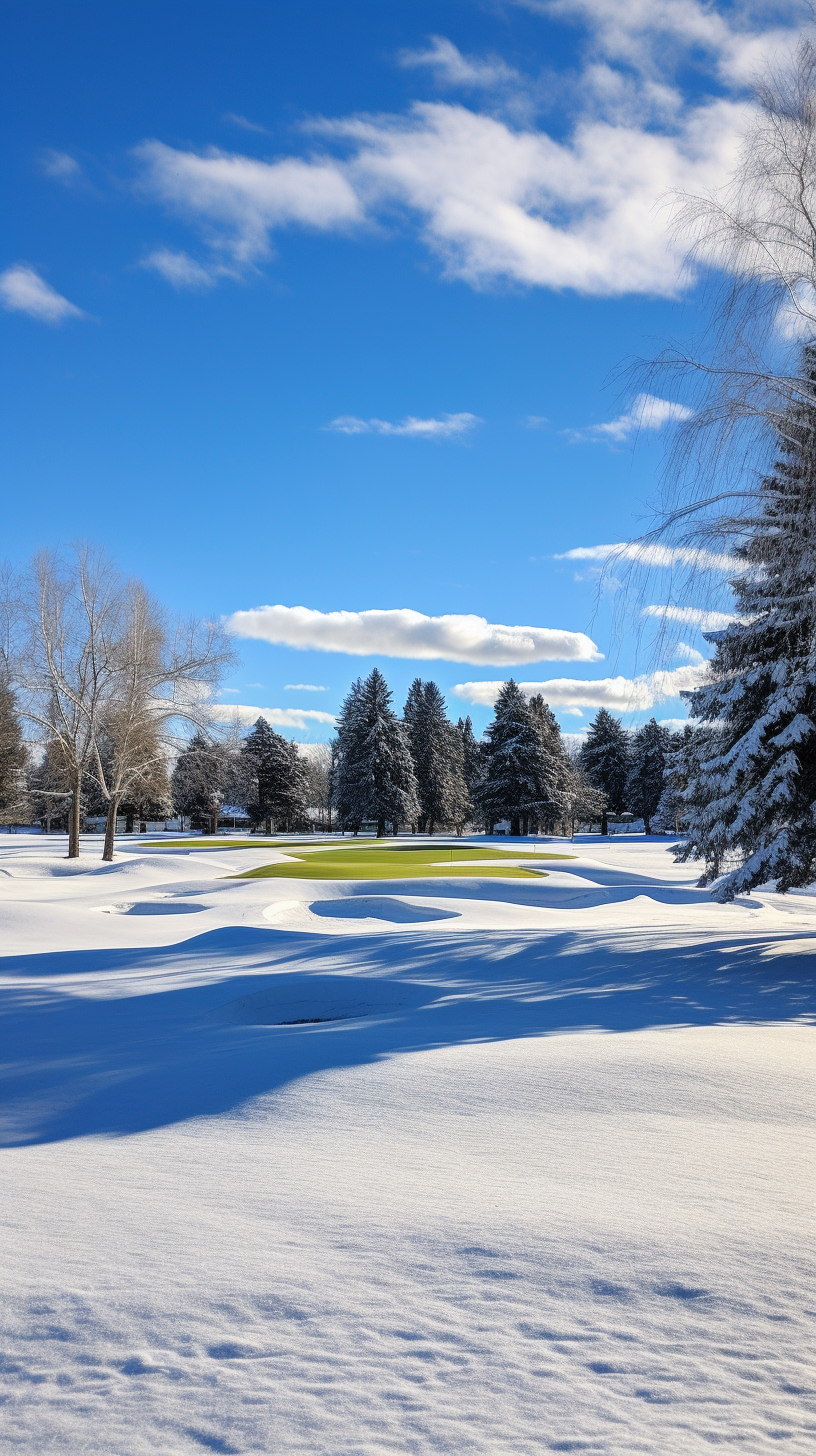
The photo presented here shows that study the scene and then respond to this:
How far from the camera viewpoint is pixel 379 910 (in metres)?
15.7

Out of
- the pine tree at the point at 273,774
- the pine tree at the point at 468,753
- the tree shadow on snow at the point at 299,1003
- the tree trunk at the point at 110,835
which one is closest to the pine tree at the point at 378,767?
the pine tree at the point at 273,774

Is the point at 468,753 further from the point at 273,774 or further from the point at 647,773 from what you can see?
the point at 273,774

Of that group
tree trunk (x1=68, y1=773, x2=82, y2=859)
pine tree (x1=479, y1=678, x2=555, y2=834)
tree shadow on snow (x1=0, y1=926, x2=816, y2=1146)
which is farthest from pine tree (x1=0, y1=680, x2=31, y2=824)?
pine tree (x1=479, y1=678, x2=555, y2=834)

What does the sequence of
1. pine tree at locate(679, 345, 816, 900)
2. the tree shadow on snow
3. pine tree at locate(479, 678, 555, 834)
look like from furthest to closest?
pine tree at locate(479, 678, 555, 834), pine tree at locate(679, 345, 816, 900), the tree shadow on snow

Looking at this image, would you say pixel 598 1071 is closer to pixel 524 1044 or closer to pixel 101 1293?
pixel 524 1044

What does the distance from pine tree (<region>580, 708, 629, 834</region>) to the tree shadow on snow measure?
179 feet

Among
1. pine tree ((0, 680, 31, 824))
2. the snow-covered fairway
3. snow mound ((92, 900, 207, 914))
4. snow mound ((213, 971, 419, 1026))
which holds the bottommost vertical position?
snow mound ((92, 900, 207, 914))

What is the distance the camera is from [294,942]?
36.3ft

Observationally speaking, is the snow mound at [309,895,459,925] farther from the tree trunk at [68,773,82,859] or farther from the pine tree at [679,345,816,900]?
the tree trunk at [68,773,82,859]

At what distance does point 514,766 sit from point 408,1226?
150 feet

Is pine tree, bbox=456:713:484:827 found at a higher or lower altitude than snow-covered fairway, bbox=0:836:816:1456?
higher

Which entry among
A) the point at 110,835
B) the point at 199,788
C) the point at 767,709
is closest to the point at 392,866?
the point at 110,835

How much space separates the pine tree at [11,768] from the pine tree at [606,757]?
1564 inches

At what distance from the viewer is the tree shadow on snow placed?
524 centimetres
